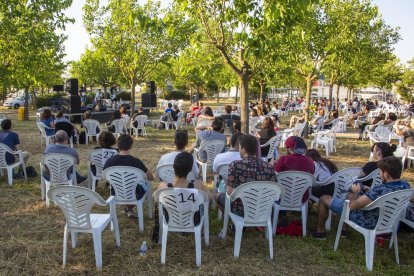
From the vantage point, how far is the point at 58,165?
541 cm

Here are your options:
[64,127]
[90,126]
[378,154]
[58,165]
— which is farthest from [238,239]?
[90,126]

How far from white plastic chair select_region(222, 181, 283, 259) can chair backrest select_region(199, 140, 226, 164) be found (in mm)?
2773

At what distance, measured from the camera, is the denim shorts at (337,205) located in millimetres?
4177

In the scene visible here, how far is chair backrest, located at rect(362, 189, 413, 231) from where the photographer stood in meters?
3.54

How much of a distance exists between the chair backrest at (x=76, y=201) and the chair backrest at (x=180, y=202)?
60 centimetres

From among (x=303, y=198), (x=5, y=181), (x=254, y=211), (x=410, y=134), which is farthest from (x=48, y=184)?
(x=410, y=134)

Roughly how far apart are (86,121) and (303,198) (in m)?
8.48

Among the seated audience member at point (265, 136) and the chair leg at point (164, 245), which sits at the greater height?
the seated audience member at point (265, 136)

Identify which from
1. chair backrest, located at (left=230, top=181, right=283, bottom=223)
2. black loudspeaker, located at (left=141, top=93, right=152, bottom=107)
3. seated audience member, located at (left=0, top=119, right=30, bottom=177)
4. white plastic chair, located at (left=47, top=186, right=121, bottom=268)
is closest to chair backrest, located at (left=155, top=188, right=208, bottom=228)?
chair backrest, located at (left=230, top=181, right=283, bottom=223)

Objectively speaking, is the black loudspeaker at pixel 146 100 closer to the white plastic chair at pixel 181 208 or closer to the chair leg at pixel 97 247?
the white plastic chair at pixel 181 208

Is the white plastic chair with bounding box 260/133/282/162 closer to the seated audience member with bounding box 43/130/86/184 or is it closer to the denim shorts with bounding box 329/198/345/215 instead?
the denim shorts with bounding box 329/198/345/215

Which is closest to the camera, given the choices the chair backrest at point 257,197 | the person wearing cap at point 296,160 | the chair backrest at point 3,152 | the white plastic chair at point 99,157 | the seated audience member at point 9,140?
the chair backrest at point 257,197

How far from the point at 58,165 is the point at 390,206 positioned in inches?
168

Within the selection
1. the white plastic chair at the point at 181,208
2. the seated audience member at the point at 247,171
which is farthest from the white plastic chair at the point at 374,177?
the white plastic chair at the point at 181,208
